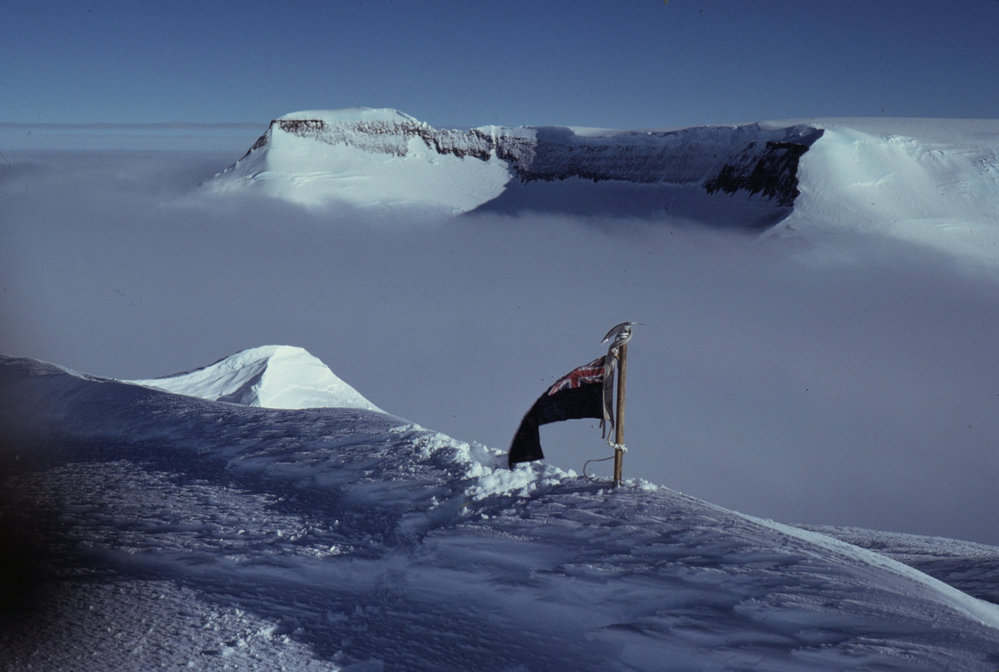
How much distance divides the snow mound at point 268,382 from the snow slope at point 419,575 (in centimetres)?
881

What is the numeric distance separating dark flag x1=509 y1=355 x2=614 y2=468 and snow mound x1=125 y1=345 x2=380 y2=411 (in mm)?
9915

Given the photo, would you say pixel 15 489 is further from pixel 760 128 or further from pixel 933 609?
pixel 760 128

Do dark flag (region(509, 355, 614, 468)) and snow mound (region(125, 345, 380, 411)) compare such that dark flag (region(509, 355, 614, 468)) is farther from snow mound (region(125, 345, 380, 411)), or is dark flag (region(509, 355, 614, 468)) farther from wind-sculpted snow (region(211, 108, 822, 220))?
wind-sculpted snow (region(211, 108, 822, 220))

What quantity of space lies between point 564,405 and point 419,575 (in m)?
2.39

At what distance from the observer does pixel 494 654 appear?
5277 millimetres

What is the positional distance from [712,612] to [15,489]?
7383 mm

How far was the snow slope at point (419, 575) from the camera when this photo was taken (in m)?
5.12

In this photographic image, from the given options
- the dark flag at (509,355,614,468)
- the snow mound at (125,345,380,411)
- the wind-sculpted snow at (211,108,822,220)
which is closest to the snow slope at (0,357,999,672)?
the dark flag at (509,355,614,468)

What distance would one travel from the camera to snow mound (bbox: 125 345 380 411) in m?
17.8

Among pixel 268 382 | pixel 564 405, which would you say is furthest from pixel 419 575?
pixel 268 382

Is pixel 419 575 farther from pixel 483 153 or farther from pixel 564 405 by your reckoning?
pixel 483 153

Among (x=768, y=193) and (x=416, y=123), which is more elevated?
(x=416, y=123)

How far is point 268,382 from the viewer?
18406mm

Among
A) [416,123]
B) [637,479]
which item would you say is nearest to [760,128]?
[416,123]
